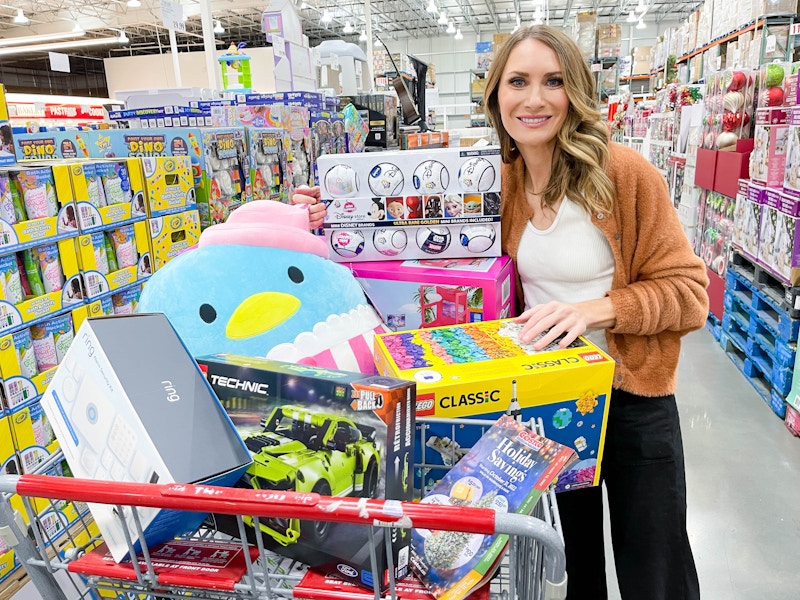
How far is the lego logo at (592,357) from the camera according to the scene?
106cm

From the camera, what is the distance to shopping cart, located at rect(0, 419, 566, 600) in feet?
2.23

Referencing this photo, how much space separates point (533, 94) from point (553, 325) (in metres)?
0.51

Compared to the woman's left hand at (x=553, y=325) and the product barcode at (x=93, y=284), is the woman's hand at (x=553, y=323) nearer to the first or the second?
the woman's left hand at (x=553, y=325)

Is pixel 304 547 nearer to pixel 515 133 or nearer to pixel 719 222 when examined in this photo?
pixel 515 133

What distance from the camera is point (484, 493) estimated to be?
34.0 inches

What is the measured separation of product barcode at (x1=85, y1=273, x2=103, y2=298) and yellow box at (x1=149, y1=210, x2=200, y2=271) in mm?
369

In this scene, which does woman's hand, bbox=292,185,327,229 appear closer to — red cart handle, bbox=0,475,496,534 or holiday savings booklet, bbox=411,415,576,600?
holiday savings booklet, bbox=411,415,576,600

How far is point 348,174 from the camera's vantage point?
1.45 metres

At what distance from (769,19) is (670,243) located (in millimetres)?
4928

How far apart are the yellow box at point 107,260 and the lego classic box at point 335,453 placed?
213 centimetres

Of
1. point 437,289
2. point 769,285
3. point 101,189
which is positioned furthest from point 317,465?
point 769,285

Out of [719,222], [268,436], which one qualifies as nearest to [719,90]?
[719,222]

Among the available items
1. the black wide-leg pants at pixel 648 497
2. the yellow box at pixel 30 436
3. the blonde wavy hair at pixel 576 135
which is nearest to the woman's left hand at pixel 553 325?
the blonde wavy hair at pixel 576 135

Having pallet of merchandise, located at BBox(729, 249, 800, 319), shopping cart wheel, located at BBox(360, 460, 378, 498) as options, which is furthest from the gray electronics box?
pallet of merchandise, located at BBox(729, 249, 800, 319)
